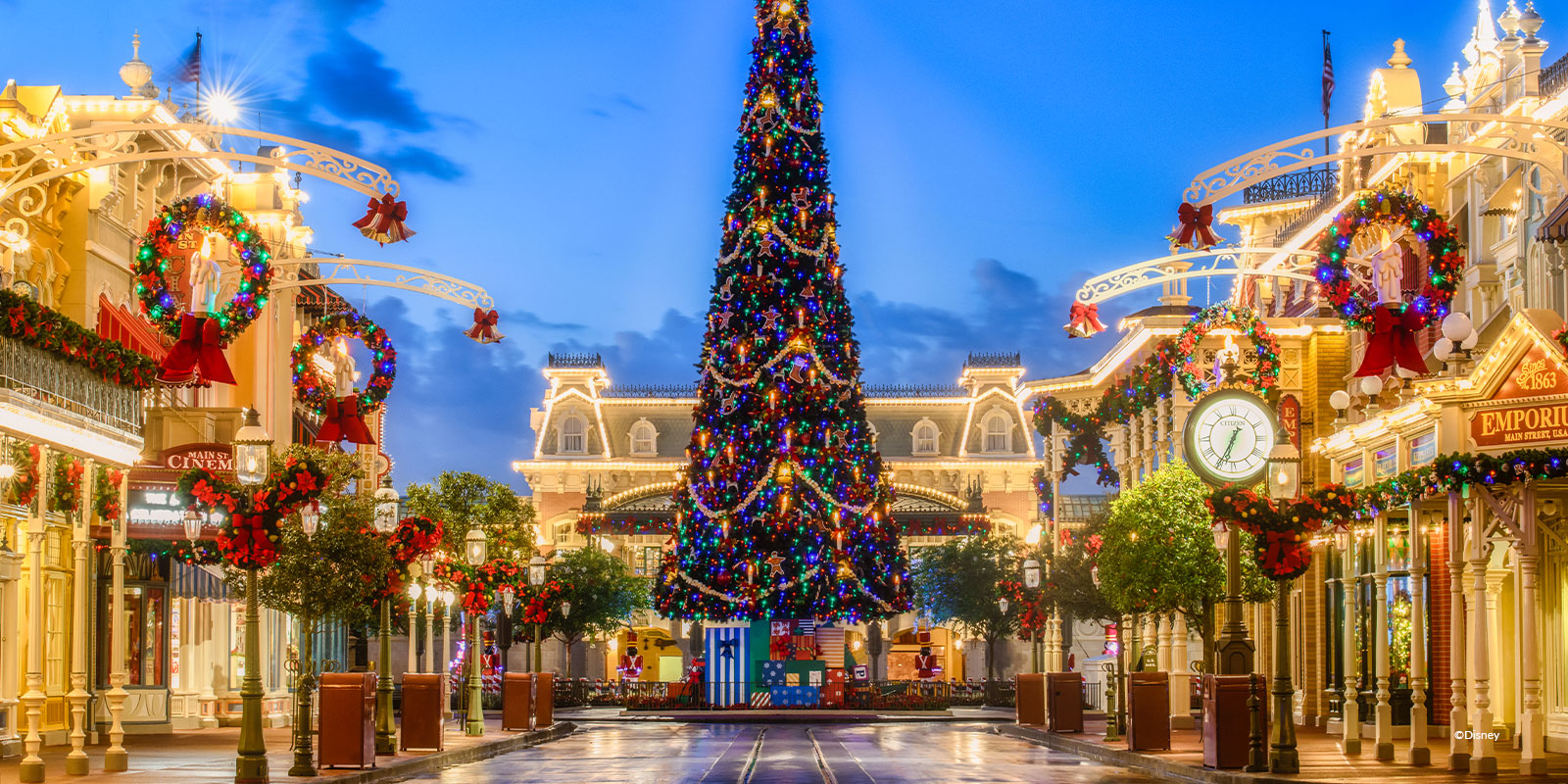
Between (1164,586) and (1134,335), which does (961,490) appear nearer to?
(1134,335)

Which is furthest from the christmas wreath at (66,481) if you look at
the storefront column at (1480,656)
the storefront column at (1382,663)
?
the storefront column at (1480,656)

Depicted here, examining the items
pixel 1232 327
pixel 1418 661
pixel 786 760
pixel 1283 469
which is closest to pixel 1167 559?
pixel 1232 327

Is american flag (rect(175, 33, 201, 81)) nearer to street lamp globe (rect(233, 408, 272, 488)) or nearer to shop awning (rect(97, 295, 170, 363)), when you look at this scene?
shop awning (rect(97, 295, 170, 363))

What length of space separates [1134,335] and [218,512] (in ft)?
82.6

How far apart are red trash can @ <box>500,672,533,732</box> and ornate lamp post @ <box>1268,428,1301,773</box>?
63.4 ft

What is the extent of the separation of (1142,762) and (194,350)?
48.9 feet

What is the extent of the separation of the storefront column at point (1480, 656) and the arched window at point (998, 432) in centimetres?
8128

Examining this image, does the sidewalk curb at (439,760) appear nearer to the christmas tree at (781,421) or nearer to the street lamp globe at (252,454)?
the street lamp globe at (252,454)

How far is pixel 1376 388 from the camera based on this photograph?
86.5 feet

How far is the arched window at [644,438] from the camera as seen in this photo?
343ft

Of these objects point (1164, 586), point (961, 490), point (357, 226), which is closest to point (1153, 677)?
point (1164, 586)

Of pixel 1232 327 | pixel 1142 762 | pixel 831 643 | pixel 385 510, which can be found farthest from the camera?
pixel 831 643

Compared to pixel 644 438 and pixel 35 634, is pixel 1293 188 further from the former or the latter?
pixel 644 438

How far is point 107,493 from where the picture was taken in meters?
30.9
